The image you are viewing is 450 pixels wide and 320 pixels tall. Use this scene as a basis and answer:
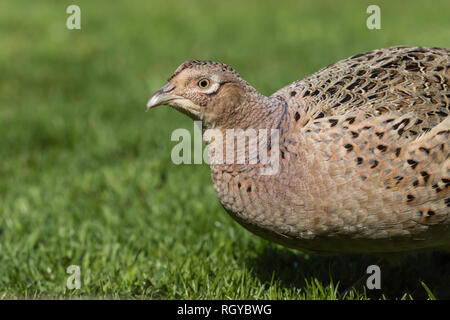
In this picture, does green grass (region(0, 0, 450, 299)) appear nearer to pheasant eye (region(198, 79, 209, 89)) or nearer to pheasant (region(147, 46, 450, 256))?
pheasant (region(147, 46, 450, 256))

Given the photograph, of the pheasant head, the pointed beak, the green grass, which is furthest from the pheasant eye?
the green grass

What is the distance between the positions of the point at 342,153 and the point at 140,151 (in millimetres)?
3751

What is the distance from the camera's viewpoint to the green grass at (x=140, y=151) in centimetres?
468

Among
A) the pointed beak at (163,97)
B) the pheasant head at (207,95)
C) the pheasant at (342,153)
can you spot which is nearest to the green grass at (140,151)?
the pheasant at (342,153)

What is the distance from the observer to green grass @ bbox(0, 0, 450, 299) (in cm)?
468

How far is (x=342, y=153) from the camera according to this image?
362cm

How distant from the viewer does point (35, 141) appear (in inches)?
284

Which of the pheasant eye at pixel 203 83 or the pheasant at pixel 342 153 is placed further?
the pheasant eye at pixel 203 83

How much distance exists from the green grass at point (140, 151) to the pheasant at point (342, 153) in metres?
0.63

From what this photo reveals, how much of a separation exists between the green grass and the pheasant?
2.08 feet

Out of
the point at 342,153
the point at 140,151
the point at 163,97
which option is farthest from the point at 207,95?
the point at 140,151

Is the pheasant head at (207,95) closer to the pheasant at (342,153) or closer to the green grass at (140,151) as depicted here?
the pheasant at (342,153)
